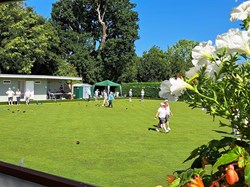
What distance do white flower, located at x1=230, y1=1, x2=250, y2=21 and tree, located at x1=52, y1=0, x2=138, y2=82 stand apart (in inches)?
373

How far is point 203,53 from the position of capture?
64 centimetres

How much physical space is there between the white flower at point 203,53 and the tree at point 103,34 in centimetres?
947

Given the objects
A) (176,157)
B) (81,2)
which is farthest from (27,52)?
(176,157)

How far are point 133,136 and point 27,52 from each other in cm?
1677

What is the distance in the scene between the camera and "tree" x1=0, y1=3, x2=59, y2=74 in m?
21.3

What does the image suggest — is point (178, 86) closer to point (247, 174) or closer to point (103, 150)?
point (247, 174)

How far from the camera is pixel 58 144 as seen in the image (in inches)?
231

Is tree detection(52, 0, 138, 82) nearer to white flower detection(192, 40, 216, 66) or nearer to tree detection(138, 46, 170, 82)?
tree detection(138, 46, 170, 82)

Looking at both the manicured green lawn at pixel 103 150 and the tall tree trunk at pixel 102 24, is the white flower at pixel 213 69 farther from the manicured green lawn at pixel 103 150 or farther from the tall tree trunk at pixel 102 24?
the tall tree trunk at pixel 102 24

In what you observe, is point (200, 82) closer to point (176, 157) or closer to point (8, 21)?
point (176, 157)

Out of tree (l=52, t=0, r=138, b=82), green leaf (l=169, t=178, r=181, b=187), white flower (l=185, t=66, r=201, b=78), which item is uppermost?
tree (l=52, t=0, r=138, b=82)

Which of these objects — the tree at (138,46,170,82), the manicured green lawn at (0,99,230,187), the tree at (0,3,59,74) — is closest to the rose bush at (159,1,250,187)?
the manicured green lawn at (0,99,230,187)

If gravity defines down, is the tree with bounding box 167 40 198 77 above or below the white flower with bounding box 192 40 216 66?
above

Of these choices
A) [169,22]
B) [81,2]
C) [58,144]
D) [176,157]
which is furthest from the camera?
[81,2]
